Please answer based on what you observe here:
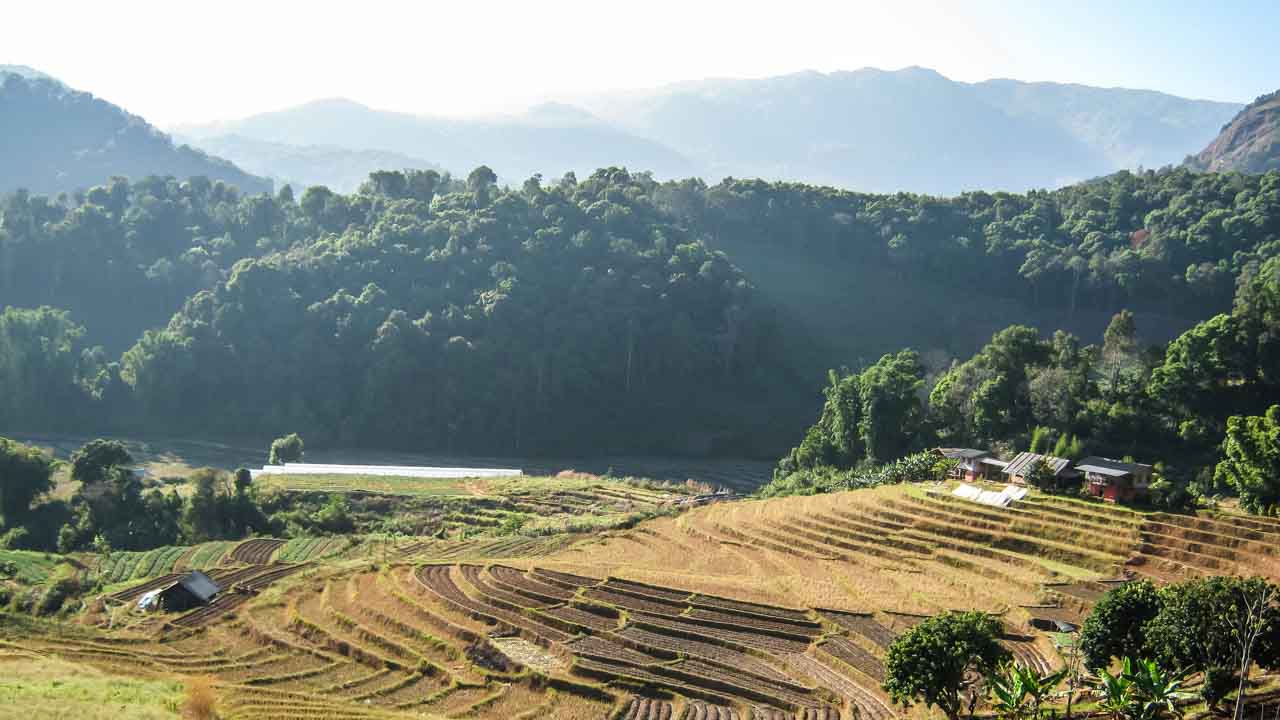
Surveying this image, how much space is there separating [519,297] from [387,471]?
19158 mm

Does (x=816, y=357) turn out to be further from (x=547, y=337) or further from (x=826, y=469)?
(x=826, y=469)

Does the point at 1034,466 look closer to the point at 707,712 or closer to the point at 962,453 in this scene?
the point at 962,453

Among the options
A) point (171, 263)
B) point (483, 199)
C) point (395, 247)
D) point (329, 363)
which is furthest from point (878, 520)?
point (171, 263)

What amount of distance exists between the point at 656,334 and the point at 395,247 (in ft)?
70.7

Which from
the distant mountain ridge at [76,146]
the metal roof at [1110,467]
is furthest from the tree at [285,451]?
the distant mountain ridge at [76,146]

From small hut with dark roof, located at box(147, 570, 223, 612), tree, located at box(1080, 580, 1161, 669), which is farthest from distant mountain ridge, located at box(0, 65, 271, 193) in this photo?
tree, located at box(1080, 580, 1161, 669)

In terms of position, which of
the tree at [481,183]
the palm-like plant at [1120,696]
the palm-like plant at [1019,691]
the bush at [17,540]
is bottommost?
the bush at [17,540]

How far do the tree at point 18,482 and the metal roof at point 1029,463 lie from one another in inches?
1594

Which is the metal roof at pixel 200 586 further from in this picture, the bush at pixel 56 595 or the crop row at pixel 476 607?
the crop row at pixel 476 607

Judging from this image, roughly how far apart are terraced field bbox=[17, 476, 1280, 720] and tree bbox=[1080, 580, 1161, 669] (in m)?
2.75

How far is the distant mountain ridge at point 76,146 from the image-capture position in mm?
136375

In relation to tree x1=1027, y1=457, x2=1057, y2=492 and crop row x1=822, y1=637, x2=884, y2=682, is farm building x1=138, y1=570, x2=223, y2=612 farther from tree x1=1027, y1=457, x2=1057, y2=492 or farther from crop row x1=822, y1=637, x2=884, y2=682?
tree x1=1027, y1=457, x2=1057, y2=492

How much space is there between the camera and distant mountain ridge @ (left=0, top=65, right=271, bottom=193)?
447ft

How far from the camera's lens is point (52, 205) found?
9088 centimetres
